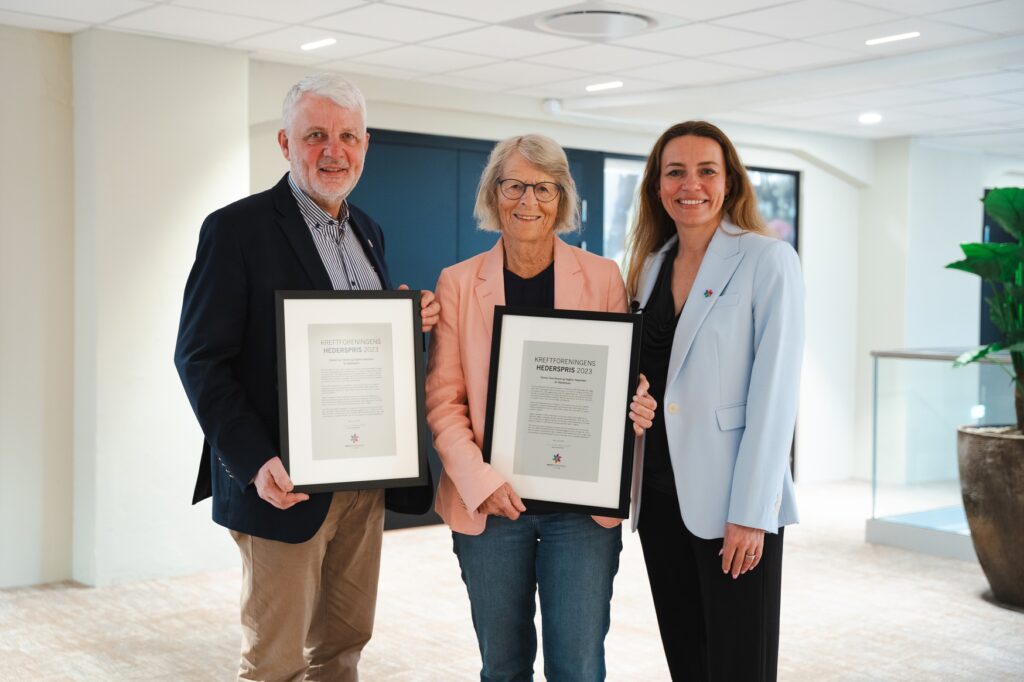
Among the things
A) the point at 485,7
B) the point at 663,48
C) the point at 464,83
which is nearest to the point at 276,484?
the point at 485,7

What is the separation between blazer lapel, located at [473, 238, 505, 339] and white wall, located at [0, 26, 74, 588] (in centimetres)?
375

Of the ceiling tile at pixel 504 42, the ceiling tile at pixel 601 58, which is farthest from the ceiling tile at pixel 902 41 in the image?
the ceiling tile at pixel 504 42

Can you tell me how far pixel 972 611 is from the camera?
5.21 meters

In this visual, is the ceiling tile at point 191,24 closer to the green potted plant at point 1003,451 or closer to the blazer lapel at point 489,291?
the blazer lapel at point 489,291

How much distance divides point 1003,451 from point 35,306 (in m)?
4.91

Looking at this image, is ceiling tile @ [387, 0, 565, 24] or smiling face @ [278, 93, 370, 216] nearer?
smiling face @ [278, 93, 370, 216]

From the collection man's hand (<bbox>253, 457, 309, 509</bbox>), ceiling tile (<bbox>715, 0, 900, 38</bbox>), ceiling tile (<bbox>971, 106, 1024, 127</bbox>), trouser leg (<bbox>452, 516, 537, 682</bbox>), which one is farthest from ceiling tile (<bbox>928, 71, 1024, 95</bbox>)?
man's hand (<bbox>253, 457, 309, 509</bbox>)

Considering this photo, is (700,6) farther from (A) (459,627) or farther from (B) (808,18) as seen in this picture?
(A) (459,627)

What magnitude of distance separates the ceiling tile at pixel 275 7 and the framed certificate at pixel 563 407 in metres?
2.75

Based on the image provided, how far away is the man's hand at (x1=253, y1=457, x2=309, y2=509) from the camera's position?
236 cm

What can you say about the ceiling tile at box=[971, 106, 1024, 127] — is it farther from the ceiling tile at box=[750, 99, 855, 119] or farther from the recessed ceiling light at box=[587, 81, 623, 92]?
the recessed ceiling light at box=[587, 81, 623, 92]

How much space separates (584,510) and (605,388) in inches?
11.1

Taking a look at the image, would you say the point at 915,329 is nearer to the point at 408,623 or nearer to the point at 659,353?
the point at 408,623

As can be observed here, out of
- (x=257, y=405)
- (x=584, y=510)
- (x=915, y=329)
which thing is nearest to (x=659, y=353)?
(x=584, y=510)
